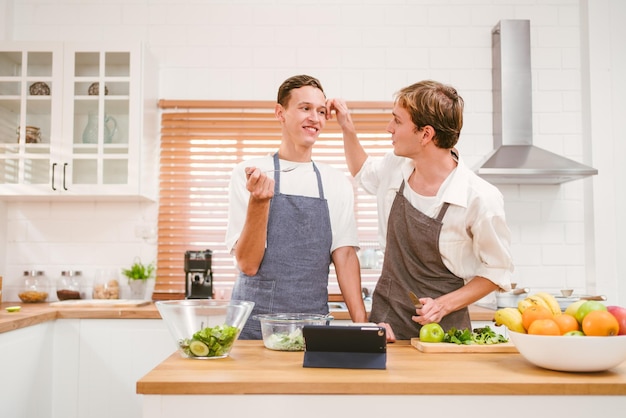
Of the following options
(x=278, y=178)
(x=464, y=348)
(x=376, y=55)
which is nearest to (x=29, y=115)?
(x=278, y=178)

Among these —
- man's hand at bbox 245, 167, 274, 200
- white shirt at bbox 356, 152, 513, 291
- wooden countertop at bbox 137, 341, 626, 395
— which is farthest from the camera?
white shirt at bbox 356, 152, 513, 291

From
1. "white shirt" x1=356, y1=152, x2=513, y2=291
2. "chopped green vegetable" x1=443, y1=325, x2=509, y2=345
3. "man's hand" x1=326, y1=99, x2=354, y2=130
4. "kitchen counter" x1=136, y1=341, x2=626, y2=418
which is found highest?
"man's hand" x1=326, y1=99, x2=354, y2=130

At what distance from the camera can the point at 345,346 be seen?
1.55 m

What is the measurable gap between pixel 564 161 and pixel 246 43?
211 centimetres

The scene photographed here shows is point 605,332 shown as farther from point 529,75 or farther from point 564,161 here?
point 529,75

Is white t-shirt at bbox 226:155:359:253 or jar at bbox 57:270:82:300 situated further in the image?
jar at bbox 57:270:82:300

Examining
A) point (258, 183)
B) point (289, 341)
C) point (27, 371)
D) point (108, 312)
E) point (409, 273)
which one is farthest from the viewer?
point (108, 312)

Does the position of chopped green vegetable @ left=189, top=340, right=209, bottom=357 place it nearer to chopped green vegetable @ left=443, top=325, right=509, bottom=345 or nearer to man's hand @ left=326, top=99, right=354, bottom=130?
chopped green vegetable @ left=443, top=325, right=509, bottom=345

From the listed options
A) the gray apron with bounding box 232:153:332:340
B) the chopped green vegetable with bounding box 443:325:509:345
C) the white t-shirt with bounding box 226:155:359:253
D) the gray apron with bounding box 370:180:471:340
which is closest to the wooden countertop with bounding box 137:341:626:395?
the chopped green vegetable with bounding box 443:325:509:345

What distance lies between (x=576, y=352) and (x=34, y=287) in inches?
130

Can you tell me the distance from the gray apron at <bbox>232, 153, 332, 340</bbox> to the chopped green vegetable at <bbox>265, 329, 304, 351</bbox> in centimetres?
61

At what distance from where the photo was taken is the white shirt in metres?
2.08

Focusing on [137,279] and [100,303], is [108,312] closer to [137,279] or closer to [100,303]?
[100,303]

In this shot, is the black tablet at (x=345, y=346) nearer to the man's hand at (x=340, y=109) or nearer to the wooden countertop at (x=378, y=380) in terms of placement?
the wooden countertop at (x=378, y=380)
